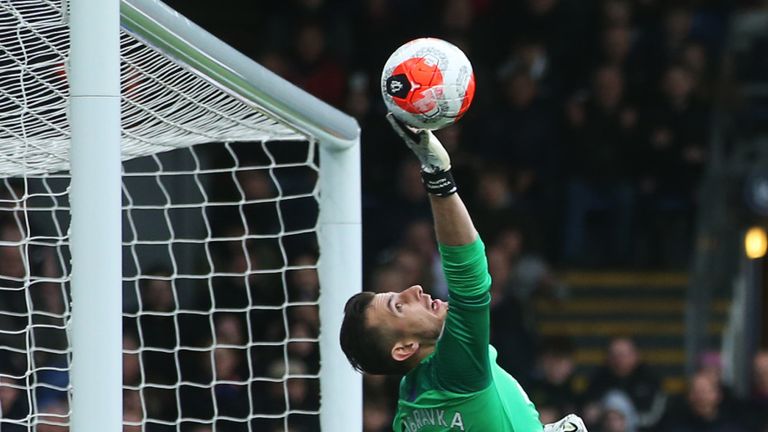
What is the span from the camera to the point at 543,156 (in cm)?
1025

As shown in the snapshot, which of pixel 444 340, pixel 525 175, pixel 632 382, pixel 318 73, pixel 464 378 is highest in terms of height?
pixel 318 73

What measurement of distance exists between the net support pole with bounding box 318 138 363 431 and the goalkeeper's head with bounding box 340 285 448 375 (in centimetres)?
70

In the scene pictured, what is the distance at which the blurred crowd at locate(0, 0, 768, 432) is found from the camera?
873 cm

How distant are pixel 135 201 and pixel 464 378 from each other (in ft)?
11.5

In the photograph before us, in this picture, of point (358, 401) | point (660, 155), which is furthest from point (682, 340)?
point (358, 401)

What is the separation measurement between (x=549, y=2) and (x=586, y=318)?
239 centimetres

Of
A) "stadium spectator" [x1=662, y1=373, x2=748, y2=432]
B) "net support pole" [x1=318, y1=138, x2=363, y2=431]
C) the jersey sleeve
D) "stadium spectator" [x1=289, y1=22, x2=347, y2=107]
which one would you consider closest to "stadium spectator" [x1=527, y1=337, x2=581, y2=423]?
"stadium spectator" [x1=662, y1=373, x2=748, y2=432]

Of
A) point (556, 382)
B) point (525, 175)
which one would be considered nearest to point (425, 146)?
point (556, 382)

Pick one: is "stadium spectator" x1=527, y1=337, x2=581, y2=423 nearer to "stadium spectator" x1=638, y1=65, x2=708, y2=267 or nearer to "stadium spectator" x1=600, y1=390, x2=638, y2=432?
"stadium spectator" x1=600, y1=390, x2=638, y2=432

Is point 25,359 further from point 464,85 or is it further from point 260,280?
point 464,85

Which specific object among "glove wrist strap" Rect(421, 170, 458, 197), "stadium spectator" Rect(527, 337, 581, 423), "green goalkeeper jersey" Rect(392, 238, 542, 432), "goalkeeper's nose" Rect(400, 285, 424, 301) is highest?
"glove wrist strap" Rect(421, 170, 458, 197)

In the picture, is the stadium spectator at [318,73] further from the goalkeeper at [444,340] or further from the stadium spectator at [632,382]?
the goalkeeper at [444,340]

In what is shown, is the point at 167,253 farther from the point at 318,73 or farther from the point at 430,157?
the point at 430,157

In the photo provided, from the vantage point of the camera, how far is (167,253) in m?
8.49
